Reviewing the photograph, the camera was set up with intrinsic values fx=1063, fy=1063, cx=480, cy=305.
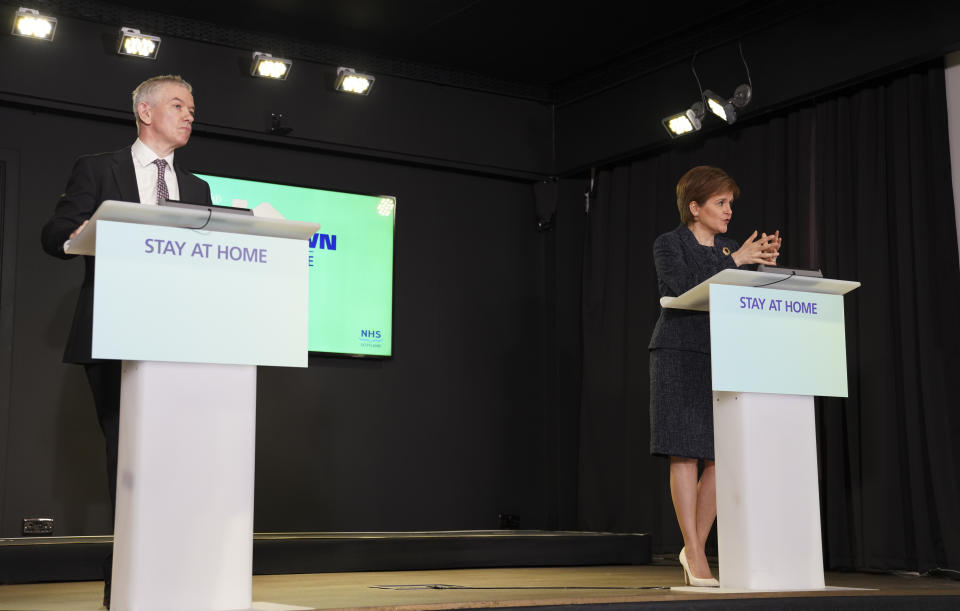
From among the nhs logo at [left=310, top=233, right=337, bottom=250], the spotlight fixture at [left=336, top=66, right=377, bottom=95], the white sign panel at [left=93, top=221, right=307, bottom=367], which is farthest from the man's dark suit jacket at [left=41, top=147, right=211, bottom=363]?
the spotlight fixture at [left=336, top=66, right=377, bottom=95]

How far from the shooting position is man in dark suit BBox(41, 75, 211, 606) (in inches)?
109

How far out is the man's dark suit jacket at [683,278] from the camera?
11.7ft

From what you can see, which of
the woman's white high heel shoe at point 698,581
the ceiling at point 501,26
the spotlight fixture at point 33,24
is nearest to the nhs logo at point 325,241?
the ceiling at point 501,26

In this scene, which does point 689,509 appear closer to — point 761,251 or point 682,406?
point 682,406

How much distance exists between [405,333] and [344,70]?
1.55 m

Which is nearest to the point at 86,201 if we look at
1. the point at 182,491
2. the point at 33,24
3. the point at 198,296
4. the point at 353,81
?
the point at 198,296

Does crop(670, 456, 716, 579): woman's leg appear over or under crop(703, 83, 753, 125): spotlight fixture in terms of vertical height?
under

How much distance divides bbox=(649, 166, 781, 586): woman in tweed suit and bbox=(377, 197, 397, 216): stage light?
2.82m

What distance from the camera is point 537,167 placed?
674cm

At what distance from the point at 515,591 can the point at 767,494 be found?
1.00 meters

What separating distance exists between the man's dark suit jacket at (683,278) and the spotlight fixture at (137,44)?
3.04m

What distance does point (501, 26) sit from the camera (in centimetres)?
581

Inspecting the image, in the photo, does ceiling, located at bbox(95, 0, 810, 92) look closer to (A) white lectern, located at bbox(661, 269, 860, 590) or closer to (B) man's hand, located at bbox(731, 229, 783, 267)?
(B) man's hand, located at bbox(731, 229, 783, 267)

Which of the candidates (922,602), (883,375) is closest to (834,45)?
(883,375)
